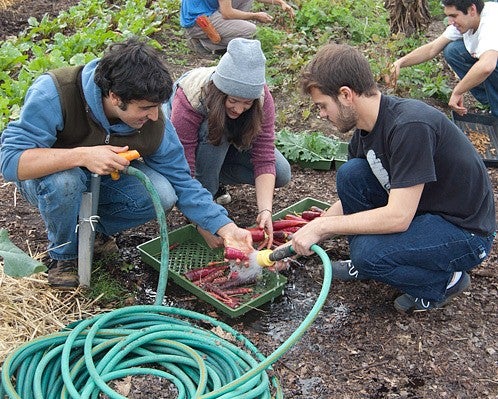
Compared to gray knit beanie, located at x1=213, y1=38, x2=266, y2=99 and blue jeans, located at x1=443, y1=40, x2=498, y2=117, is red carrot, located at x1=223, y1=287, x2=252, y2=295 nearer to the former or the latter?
gray knit beanie, located at x1=213, y1=38, x2=266, y2=99

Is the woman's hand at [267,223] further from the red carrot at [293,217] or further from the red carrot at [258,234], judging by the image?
the red carrot at [293,217]

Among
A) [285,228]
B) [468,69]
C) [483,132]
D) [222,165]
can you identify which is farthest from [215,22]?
[285,228]

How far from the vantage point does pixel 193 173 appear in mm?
3832

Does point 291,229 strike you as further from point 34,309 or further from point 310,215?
point 34,309

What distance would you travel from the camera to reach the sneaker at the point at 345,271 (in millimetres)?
3641

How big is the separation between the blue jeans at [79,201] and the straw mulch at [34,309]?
7.9 inches

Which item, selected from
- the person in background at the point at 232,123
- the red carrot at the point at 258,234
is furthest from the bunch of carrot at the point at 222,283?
the person in background at the point at 232,123

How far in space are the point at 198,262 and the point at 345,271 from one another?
85 centimetres

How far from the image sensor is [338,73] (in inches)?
118

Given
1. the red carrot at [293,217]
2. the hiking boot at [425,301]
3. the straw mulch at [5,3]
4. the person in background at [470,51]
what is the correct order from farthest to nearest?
the straw mulch at [5,3] < the person in background at [470,51] < the red carrot at [293,217] < the hiking boot at [425,301]

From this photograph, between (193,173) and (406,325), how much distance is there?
146 cm

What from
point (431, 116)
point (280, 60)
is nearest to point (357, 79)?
point (431, 116)

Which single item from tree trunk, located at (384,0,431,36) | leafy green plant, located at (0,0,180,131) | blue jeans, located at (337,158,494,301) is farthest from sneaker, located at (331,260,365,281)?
tree trunk, located at (384,0,431,36)

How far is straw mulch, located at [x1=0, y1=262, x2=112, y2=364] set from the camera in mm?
3119
